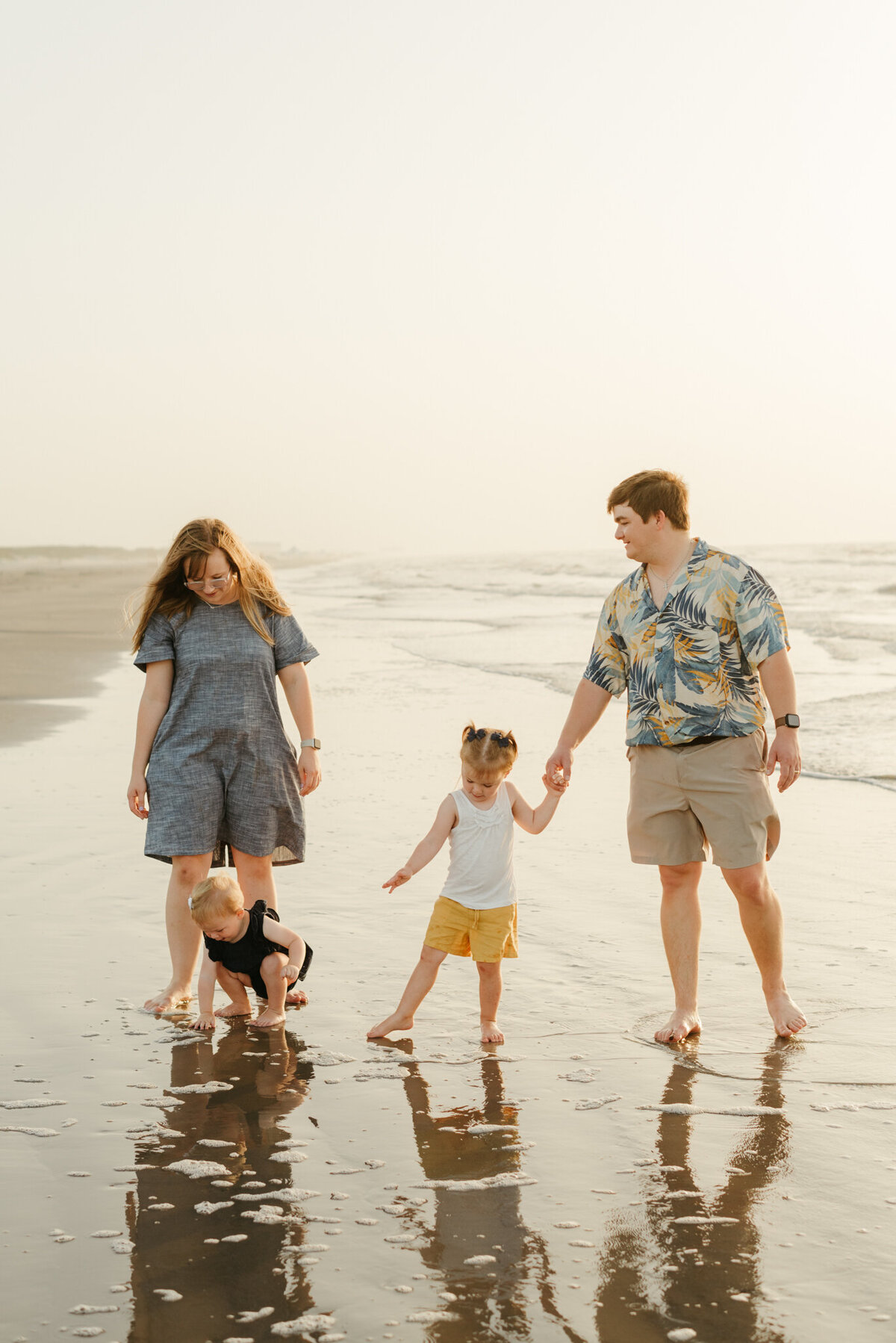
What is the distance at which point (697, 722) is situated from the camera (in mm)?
4398

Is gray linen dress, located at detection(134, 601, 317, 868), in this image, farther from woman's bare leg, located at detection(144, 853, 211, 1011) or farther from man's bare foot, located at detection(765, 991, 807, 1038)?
man's bare foot, located at detection(765, 991, 807, 1038)

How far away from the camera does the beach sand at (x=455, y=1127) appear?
269 cm

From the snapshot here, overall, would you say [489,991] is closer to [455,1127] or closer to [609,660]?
[455,1127]

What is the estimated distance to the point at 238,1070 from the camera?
13.4 ft

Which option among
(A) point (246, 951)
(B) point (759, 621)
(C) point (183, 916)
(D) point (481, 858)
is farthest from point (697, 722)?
(C) point (183, 916)

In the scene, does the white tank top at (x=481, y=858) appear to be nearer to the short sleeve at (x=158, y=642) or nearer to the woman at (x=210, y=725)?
the woman at (x=210, y=725)

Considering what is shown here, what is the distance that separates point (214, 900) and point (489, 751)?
1.05 metres

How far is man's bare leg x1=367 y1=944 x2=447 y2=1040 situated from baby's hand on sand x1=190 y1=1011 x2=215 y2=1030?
1.78 ft

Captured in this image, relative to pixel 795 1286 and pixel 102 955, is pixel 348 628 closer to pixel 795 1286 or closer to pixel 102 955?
pixel 102 955

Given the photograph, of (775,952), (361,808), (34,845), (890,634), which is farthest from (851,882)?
(890,634)

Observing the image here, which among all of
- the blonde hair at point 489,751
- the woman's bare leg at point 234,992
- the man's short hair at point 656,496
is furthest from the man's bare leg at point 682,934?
the woman's bare leg at point 234,992

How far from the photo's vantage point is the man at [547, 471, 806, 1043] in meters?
4.34

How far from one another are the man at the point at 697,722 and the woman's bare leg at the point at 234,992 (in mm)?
1345

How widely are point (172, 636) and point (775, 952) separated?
244 centimetres
